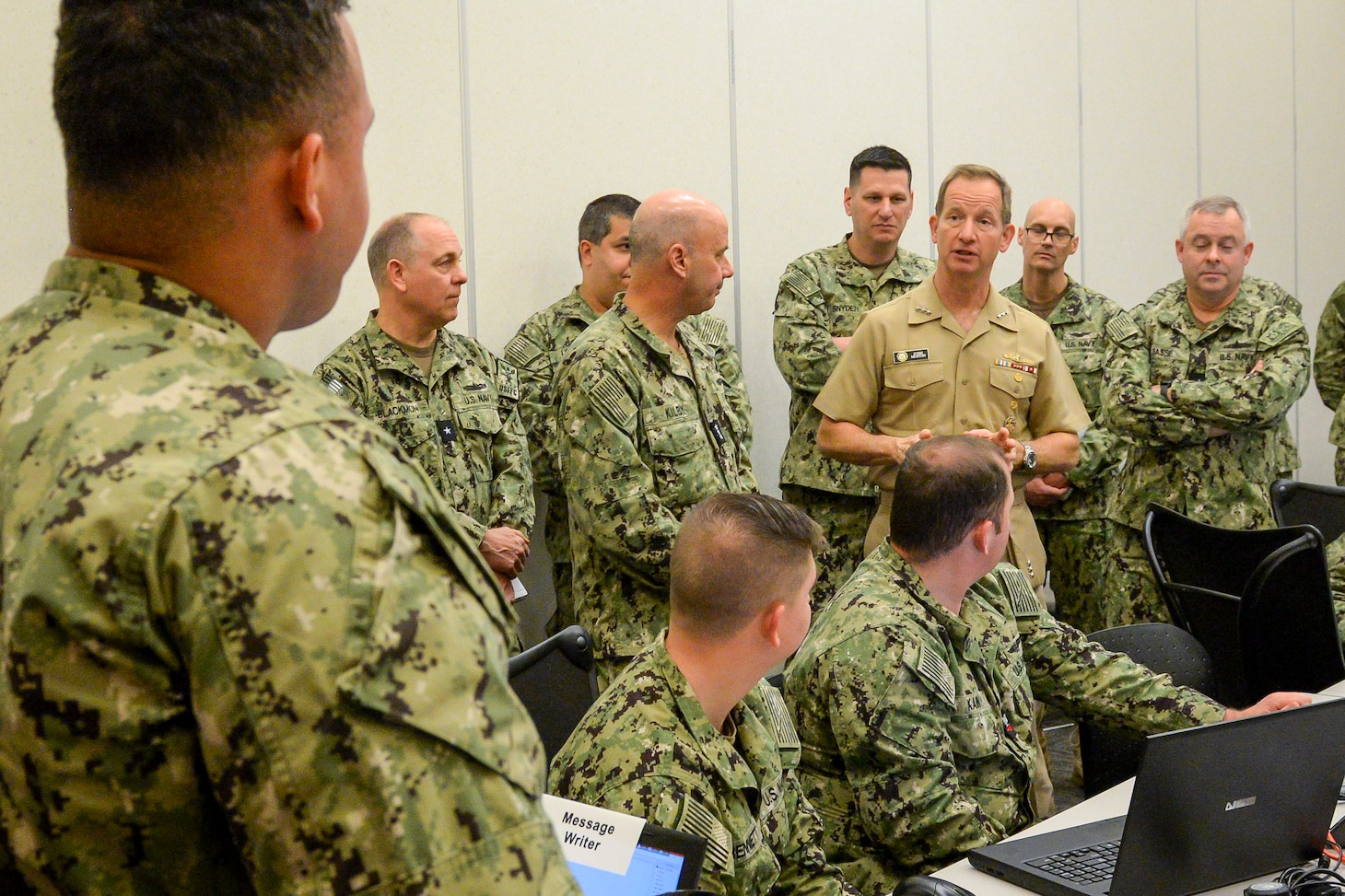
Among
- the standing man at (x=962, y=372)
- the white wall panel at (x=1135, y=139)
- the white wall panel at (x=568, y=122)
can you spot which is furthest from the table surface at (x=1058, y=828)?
the white wall panel at (x=1135, y=139)

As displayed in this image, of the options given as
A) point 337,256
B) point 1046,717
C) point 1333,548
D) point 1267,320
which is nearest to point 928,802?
point 337,256

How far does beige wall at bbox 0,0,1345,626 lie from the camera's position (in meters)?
4.14

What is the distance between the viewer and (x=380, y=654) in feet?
2.25

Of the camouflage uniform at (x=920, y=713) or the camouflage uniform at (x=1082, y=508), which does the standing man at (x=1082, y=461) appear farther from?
the camouflage uniform at (x=920, y=713)

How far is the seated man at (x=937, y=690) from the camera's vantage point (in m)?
2.09

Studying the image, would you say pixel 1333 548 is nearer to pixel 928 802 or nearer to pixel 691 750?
pixel 928 802

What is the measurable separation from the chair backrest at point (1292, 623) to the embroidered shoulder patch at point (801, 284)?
6.67ft

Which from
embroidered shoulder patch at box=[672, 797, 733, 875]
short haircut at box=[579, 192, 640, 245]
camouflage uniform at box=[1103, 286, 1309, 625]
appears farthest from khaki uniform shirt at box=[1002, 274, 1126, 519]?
embroidered shoulder patch at box=[672, 797, 733, 875]

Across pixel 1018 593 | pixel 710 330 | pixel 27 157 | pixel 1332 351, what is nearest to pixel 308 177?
pixel 1018 593

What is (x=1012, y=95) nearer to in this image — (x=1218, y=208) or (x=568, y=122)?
(x=1218, y=208)

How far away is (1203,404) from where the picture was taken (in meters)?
4.32

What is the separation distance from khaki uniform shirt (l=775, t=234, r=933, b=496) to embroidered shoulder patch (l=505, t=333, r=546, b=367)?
88cm

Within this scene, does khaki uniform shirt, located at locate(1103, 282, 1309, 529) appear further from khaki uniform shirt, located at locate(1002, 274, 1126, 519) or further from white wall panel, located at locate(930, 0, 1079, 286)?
white wall panel, located at locate(930, 0, 1079, 286)

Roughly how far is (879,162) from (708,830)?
133 inches
